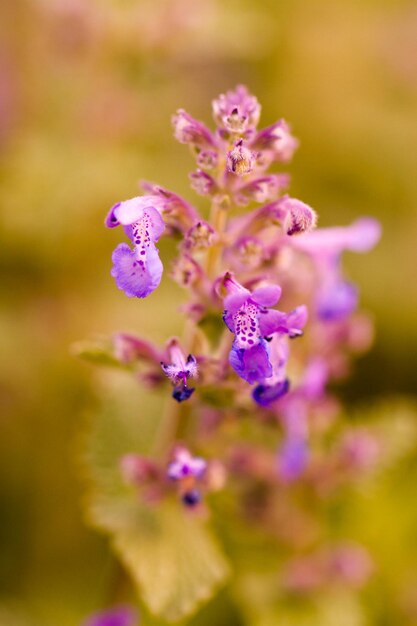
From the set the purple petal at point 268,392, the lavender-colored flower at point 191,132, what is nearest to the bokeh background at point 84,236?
the purple petal at point 268,392

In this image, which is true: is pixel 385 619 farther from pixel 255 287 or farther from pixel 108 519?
pixel 255 287

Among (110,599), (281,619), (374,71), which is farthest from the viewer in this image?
Answer: (374,71)

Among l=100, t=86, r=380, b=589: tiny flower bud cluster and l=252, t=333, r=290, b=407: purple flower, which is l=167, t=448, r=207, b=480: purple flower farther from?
l=252, t=333, r=290, b=407: purple flower

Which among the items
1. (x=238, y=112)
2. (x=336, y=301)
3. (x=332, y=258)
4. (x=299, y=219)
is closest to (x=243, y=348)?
(x=299, y=219)

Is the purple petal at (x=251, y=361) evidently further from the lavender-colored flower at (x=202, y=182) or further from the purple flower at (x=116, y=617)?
the purple flower at (x=116, y=617)

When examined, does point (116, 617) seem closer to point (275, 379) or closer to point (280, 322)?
point (275, 379)

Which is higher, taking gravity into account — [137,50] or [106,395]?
[137,50]

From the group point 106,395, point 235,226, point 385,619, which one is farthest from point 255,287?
point 385,619
